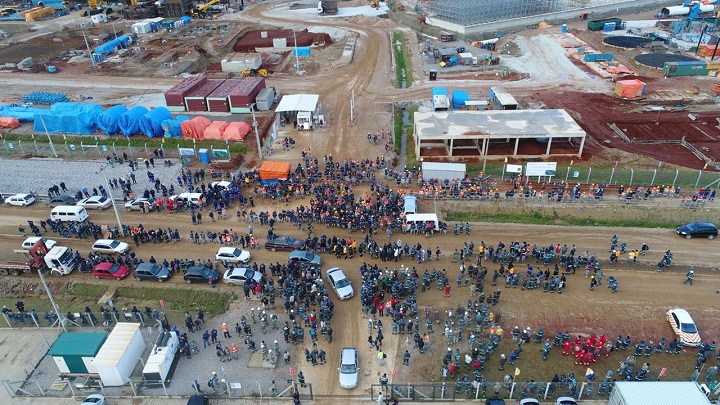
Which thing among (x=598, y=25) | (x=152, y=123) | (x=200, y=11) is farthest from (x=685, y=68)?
A: (x=200, y=11)

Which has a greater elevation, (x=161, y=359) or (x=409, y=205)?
(x=409, y=205)

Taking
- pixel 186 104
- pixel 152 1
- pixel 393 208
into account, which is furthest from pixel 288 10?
pixel 393 208

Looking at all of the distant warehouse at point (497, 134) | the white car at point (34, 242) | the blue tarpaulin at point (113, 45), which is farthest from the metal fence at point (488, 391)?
the blue tarpaulin at point (113, 45)

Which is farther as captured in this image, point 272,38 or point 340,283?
point 272,38

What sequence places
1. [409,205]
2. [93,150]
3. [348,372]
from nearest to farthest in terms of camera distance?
[348,372]
[409,205]
[93,150]

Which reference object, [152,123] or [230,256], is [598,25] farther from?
[230,256]

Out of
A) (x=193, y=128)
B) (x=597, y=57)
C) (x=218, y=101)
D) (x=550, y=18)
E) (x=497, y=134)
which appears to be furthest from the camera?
(x=550, y=18)

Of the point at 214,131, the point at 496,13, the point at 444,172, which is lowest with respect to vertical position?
the point at 444,172
